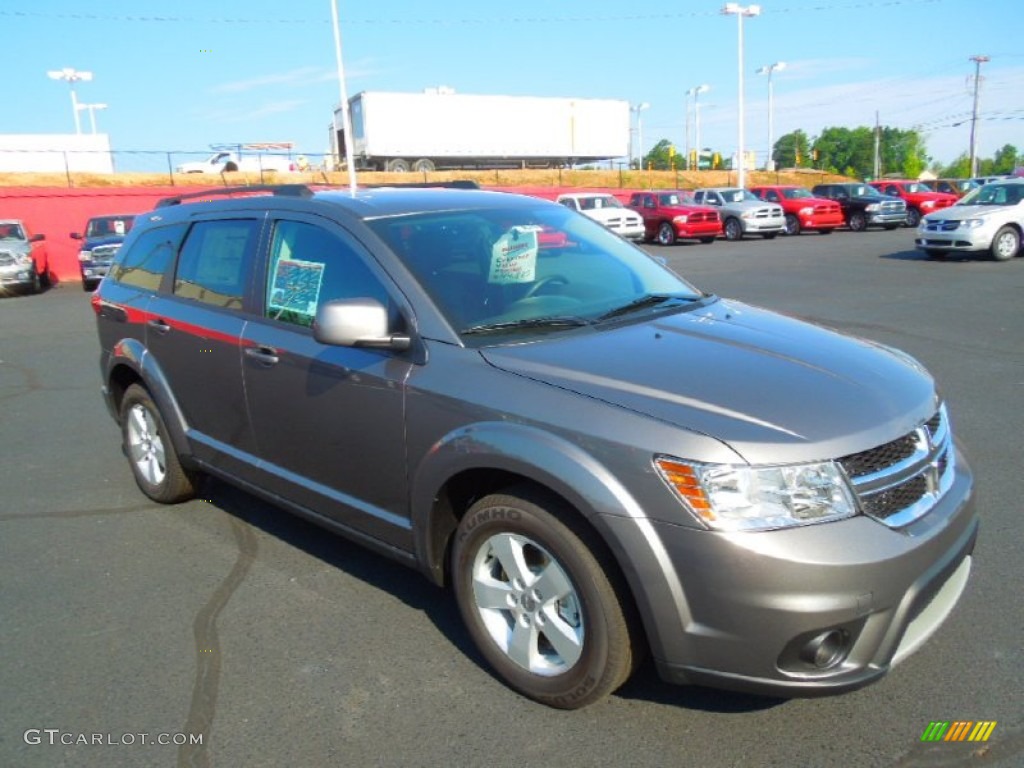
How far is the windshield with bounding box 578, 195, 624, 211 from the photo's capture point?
2620cm

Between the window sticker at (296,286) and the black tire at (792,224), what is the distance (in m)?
27.8

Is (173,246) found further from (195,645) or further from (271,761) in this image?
(271,761)

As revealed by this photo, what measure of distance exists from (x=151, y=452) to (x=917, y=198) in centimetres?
3154

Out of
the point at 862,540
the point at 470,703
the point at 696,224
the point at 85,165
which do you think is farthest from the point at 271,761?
A: the point at 85,165

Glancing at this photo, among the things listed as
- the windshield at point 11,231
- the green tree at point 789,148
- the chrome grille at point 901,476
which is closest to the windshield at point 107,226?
the windshield at point 11,231

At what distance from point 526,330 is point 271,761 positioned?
1.75 m

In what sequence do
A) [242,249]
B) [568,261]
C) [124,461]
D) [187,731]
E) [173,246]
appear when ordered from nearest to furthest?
[187,731] → [568,261] → [242,249] → [173,246] → [124,461]

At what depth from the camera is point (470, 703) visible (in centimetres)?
304

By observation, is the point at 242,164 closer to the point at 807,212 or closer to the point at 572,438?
the point at 807,212

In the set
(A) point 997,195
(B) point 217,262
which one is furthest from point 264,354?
(A) point 997,195

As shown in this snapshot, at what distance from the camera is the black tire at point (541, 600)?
2.72 m

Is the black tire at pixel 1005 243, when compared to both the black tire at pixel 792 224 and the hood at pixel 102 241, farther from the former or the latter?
the hood at pixel 102 241

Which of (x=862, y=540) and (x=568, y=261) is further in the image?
(x=568, y=261)

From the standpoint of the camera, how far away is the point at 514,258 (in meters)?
3.76
